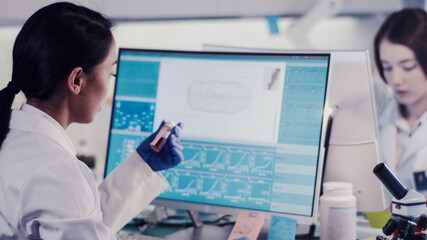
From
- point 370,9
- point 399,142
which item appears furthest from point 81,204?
→ point 370,9

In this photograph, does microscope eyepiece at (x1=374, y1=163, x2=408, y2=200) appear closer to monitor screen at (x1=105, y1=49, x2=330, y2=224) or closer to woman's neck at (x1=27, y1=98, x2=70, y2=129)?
monitor screen at (x1=105, y1=49, x2=330, y2=224)

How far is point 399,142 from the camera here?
208 centimetres

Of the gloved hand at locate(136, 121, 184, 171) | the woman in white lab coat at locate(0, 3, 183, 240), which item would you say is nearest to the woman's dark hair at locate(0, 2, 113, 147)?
the woman in white lab coat at locate(0, 3, 183, 240)

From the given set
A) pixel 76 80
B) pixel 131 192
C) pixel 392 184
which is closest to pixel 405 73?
pixel 392 184

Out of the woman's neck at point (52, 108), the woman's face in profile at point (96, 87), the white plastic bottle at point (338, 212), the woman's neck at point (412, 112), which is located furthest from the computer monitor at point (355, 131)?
the woman's neck at point (412, 112)

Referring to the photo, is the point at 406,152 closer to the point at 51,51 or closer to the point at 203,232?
the point at 203,232

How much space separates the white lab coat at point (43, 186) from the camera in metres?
0.82

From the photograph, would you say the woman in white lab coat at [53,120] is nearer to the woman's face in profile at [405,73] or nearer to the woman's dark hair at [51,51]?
the woman's dark hair at [51,51]

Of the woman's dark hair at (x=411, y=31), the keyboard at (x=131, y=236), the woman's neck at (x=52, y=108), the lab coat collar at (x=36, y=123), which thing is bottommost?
the keyboard at (x=131, y=236)

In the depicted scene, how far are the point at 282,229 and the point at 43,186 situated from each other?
55 centimetres

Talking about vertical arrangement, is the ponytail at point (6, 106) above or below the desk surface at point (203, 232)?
above

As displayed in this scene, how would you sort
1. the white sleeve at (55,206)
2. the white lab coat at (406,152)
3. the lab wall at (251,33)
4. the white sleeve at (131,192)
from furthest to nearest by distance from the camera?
the lab wall at (251,33) → the white lab coat at (406,152) → the white sleeve at (131,192) → the white sleeve at (55,206)

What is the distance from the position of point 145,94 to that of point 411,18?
130cm

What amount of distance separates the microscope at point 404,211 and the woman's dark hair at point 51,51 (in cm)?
64
